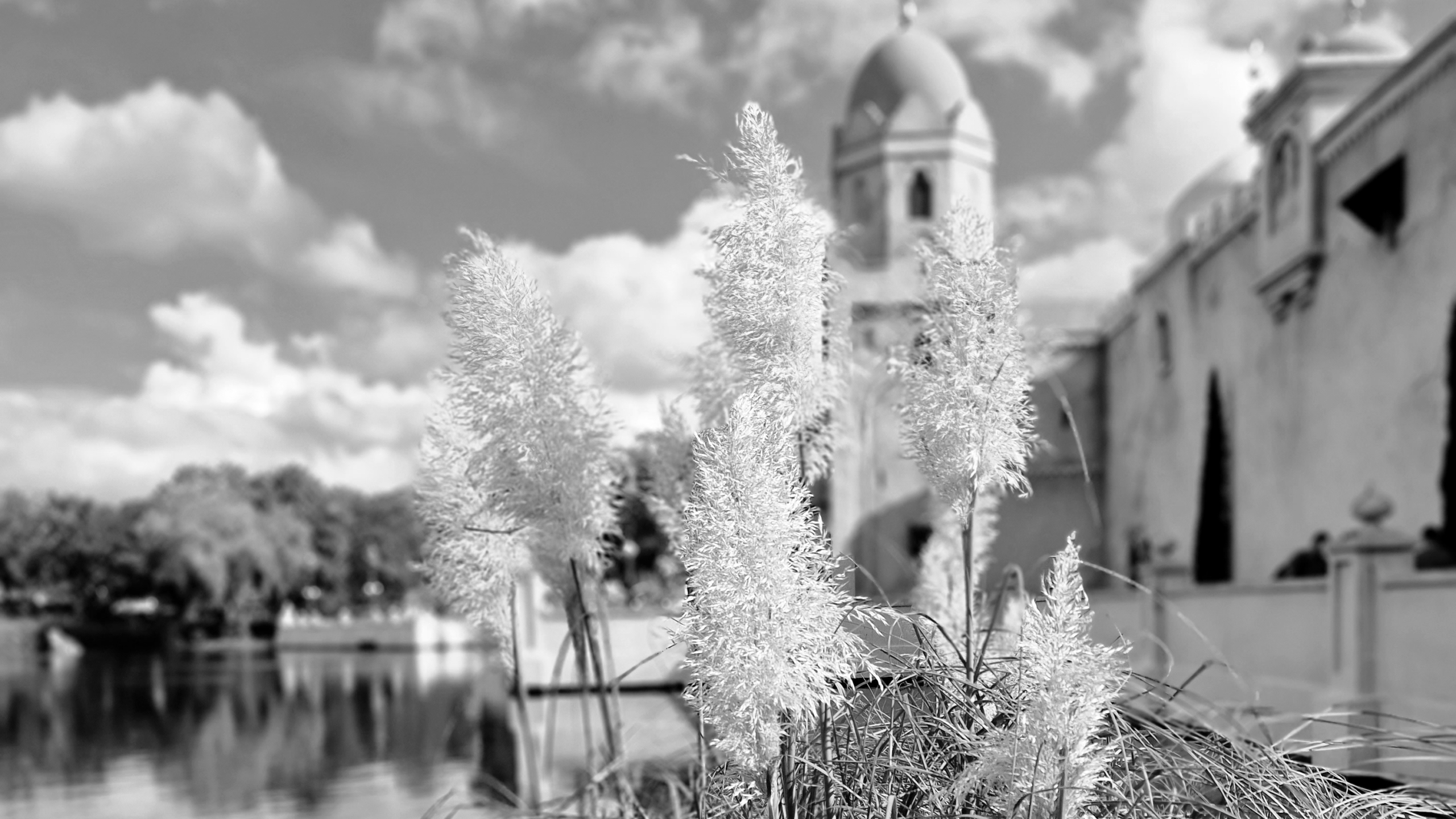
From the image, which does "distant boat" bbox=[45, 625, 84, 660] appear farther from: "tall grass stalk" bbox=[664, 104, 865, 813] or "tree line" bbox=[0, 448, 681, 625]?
"tall grass stalk" bbox=[664, 104, 865, 813]

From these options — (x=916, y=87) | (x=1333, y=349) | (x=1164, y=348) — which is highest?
(x=916, y=87)

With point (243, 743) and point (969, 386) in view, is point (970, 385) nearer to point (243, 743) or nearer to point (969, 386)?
point (969, 386)

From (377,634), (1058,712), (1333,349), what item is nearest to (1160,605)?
(1333,349)

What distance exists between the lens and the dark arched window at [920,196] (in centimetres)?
2742

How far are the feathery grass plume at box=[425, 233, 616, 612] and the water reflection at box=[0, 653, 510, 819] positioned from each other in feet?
3.34

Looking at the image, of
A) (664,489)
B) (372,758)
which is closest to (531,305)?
(664,489)

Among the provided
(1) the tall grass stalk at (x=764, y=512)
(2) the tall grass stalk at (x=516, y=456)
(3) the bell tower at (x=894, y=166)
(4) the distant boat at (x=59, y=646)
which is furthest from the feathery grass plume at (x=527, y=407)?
(4) the distant boat at (x=59, y=646)

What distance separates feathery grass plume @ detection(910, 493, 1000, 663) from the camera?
2.57m

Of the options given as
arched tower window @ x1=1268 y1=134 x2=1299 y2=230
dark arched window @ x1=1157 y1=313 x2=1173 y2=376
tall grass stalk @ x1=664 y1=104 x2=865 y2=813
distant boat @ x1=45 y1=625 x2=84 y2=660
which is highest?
arched tower window @ x1=1268 y1=134 x2=1299 y2=230

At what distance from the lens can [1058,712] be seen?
155 centimetres

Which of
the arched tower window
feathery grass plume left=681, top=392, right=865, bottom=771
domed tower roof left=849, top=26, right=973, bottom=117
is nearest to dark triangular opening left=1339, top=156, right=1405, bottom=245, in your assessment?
the arched tower window

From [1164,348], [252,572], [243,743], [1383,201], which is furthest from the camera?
[252,572]

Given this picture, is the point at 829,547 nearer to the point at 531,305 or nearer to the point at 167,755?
the point at 531,305

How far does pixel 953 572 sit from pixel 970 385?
928 mm
